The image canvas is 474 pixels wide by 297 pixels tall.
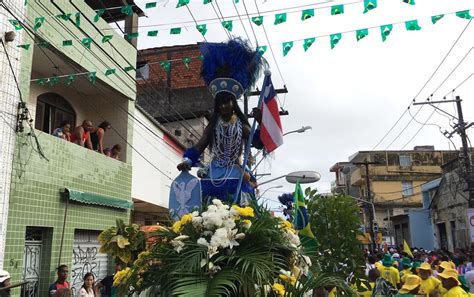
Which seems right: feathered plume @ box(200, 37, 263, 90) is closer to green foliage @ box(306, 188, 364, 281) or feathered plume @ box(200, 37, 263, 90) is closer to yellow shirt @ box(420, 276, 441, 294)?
green foliage @ box(306, 188, 364, 281)

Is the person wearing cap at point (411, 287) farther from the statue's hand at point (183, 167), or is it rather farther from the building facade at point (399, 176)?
the building facade at point (399, 176)

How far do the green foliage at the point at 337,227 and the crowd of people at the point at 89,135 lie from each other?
22.7ft

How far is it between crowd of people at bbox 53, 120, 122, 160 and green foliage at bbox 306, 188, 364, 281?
6.93m

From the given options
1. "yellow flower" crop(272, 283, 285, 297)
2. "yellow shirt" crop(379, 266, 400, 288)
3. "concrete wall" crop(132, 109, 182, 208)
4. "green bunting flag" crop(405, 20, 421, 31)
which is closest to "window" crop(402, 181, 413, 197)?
"concrete wall" crop(132, 109, 182, 208)

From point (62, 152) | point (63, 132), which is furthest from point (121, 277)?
point (63, 132)

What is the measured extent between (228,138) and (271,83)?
79 cm

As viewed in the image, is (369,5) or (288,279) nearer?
(288,279)

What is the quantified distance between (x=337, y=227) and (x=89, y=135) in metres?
7.89

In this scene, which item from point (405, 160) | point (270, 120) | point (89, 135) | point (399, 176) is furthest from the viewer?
point (405, 160)

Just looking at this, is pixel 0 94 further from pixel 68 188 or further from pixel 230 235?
pixel 230 235

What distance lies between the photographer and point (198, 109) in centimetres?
2155

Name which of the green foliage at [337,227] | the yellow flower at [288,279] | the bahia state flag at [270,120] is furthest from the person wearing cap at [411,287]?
the yellow flower at [288,279]

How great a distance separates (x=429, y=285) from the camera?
6.40 meters

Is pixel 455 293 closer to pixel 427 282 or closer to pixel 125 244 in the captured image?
pixel 427 282
